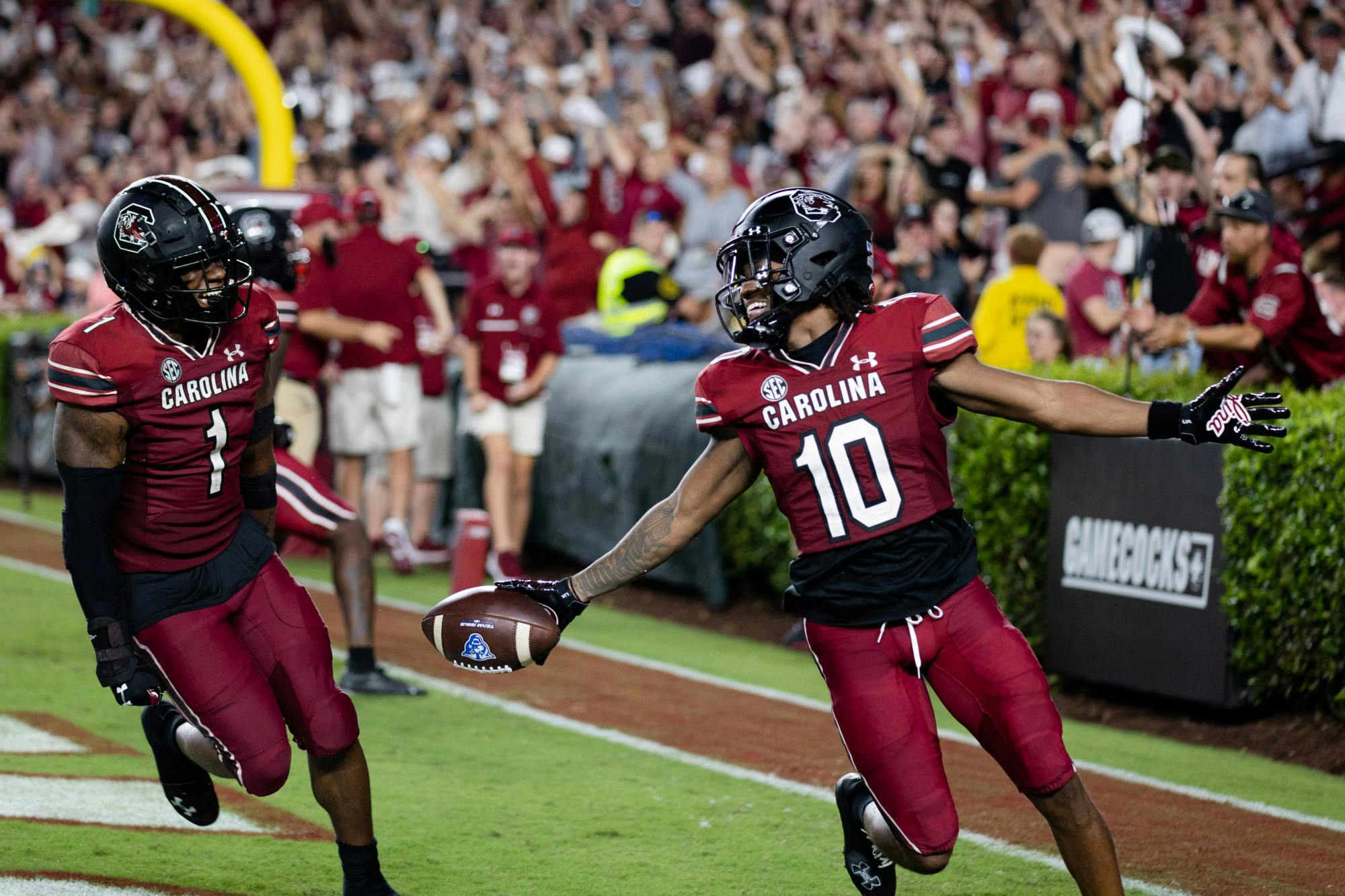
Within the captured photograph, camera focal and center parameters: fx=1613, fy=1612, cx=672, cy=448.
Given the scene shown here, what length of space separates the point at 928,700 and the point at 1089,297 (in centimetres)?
645

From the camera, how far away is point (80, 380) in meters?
4.25

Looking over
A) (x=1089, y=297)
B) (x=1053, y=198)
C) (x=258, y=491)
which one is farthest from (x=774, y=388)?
(x=1053, y=198)

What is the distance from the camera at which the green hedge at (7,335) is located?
1535 centimetres

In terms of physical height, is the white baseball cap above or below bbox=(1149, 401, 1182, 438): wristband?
below

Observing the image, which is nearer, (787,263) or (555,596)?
(787,263)

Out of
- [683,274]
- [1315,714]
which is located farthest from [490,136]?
[1315,714]

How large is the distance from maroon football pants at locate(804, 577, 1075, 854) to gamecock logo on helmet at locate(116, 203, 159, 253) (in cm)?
212

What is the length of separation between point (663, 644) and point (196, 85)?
16.0 metres

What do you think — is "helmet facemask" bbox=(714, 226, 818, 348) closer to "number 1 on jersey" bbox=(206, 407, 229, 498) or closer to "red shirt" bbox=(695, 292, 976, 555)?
"red shirt" bbox=(695, 292, 976, 555)

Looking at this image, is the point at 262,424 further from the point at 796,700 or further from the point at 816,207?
the point at 796,700

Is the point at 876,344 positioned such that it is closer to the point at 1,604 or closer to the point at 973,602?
the point at 973,602

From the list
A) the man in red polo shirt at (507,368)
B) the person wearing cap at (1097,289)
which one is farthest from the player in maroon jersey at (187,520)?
the person wearing cap at (1097,289)

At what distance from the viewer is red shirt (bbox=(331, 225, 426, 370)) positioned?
10547 millimetres

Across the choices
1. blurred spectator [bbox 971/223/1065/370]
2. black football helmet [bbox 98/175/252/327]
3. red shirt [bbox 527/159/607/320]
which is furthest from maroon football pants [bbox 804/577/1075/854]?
red shirt [bbox 527/159/607/320]
